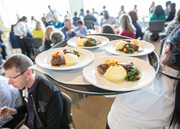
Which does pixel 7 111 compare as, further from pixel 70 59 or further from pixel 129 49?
pixel 129 49

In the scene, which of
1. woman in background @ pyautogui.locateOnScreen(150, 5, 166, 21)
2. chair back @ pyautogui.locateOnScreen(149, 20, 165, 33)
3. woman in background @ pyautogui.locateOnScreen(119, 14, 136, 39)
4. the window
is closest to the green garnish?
woman in background @ pyautogui.locateOnScreen(119, 14, 136, 39)

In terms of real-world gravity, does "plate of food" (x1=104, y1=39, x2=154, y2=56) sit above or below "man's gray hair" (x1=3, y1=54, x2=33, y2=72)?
above

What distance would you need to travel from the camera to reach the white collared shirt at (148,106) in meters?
0.76

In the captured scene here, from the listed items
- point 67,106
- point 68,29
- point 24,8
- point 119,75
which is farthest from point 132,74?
point 24,8

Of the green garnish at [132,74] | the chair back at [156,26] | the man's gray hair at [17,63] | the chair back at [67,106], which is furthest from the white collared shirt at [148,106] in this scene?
the chair back at [156,26]

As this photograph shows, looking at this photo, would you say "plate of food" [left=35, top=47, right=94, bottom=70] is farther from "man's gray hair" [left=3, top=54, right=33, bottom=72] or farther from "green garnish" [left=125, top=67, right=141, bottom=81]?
"man's gray hair" [left=3, top=54, right=33, bottom=72]

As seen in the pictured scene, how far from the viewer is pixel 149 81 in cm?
59

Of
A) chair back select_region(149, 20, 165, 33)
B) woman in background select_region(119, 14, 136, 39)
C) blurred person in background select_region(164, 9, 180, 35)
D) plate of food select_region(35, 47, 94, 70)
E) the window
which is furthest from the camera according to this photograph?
the window

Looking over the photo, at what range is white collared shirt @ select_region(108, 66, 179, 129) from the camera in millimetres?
756

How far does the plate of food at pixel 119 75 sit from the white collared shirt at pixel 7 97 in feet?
3.97

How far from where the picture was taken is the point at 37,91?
4.15 feet

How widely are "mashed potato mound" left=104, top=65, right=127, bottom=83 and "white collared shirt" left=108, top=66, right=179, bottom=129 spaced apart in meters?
0.16

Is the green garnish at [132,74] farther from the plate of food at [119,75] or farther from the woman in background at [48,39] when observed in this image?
the woman in background at [48,39]

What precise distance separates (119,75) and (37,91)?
94 cm
